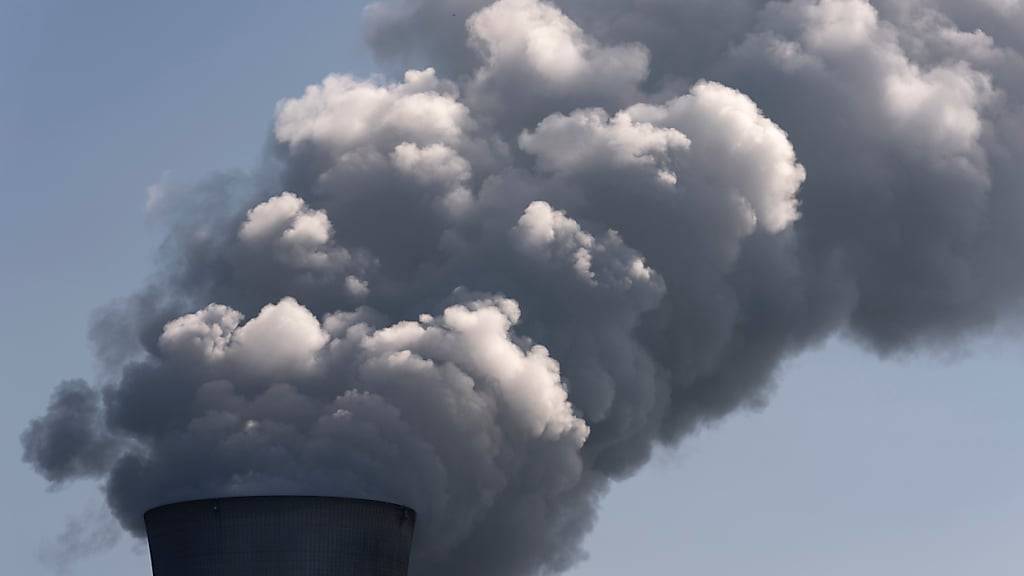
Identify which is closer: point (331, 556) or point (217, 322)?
point (331, 556)

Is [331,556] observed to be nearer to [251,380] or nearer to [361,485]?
[361,485]

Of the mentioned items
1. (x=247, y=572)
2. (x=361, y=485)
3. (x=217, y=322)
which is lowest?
(x=247, y=572)

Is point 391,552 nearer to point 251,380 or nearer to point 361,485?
point 361,485

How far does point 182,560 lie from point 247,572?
346 centimetres

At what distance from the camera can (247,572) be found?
282 ft

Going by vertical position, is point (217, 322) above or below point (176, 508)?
above

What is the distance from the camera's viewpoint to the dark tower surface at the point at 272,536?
3374 inches

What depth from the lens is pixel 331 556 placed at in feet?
283

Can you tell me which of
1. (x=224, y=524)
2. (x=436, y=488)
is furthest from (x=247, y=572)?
(x=436, y=488)

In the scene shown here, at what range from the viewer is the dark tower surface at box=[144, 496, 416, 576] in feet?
281

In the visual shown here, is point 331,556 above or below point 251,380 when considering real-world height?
below

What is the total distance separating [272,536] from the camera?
281 feet

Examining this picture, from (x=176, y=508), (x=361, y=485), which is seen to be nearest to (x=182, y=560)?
(x=176, y=508)

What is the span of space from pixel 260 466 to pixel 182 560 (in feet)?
18.4
